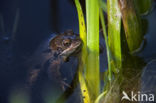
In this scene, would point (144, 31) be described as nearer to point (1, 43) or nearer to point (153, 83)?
point (153, 83)

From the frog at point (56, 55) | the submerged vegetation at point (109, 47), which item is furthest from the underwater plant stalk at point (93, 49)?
the frog at point (56, 55)

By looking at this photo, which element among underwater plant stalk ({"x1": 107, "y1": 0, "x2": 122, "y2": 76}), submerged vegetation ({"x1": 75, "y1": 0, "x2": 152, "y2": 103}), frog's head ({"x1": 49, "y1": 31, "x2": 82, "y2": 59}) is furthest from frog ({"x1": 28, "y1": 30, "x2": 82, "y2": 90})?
underwater plant stalk ({"x1": 107, "y1": 0, "x2": 122, "y2": 76})

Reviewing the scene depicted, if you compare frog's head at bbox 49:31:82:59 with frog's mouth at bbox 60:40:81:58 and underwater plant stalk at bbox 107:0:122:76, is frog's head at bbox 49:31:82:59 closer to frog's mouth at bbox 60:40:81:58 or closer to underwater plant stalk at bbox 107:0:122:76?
frog's mouth at bbox 60:40:81:58

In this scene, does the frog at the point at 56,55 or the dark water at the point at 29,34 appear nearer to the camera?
the dark water at the point at 29,34

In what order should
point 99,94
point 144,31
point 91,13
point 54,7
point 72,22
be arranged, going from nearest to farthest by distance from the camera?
point 91,13 → point 99,94 → point 144,31 → point 72,22 → point 54,7

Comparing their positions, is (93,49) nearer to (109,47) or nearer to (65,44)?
(109,47)

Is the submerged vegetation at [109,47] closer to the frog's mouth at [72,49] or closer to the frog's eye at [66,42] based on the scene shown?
the frog's mouth at [72,49]

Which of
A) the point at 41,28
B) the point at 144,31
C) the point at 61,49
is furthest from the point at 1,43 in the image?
the point at 144,31

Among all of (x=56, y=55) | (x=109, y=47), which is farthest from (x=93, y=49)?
(x=56, y=55)
